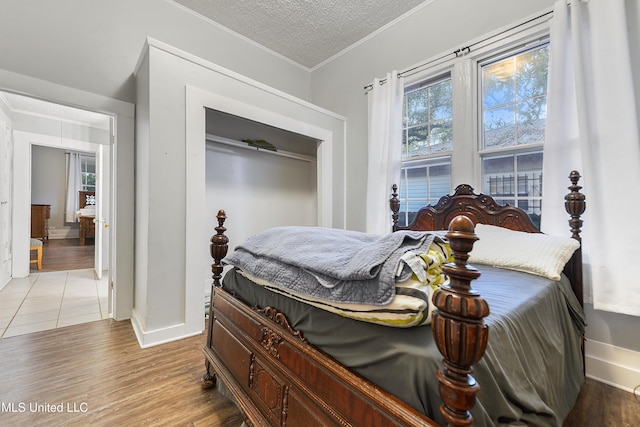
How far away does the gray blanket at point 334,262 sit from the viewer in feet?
2.42

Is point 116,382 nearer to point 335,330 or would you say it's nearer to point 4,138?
point 335,330

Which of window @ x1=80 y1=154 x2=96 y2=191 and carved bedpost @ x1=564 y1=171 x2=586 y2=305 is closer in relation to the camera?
carved bedpost @ x1=564 y1=171 x2=586 y2=305

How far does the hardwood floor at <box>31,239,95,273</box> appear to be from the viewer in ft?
14.0

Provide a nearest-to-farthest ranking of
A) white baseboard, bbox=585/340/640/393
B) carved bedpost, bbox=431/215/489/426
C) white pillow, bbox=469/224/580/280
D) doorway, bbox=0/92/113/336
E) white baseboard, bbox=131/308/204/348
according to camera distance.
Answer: carved bedpost, bbox=431/215/489/426 → white pillow, bbox=469/224/580/280 → white baseboard, bbox=585/340/640/393 → white baseboard, bbox=131/308/204/348 → doorway, bbox=0/92/113/336

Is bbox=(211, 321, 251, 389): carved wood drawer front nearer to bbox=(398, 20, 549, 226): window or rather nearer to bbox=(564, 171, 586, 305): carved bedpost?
bbox=(564, 171, 586, 305): carved bedpost

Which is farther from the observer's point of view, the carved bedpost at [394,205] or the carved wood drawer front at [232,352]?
the carved bedpost at [394,205]

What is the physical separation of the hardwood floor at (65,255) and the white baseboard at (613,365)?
6.14 metres

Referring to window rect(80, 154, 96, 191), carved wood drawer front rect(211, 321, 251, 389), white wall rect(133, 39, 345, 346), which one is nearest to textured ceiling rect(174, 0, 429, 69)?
white wall rect(133, 39, 345, 346)

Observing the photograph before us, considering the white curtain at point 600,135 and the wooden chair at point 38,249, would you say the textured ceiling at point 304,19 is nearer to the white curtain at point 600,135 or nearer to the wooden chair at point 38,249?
the white curtain at point 600,135

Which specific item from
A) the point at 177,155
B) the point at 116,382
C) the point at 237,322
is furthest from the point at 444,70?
the point at 116,382

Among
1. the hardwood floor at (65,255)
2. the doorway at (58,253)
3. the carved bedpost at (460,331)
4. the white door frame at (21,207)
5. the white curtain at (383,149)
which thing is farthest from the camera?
the hardwood floor at (65,255)

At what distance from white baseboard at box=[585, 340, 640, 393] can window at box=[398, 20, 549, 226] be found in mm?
909

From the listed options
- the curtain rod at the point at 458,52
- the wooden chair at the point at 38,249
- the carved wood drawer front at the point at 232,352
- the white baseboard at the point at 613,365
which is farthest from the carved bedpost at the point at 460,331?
the wooden chair at the point at 38,249

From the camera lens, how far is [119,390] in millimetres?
1455
